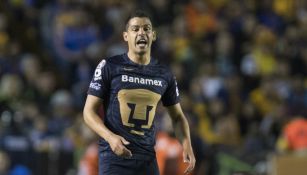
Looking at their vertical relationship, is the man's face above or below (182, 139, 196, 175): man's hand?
above

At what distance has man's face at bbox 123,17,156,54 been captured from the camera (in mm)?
6570

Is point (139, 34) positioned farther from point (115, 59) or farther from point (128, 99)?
point (128, 99)

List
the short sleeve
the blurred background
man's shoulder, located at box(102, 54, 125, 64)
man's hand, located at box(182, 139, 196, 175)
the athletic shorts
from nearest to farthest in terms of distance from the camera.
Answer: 1. the athletic shorts
2. man's shoulder, located at box(102, 54, 125, 64)
3. man's hand, located at box(182, 139, 196, 175)
4. the short sleeve
5. the blurred background

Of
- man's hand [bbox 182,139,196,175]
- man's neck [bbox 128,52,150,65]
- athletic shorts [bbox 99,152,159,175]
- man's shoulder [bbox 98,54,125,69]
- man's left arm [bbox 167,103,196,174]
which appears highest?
man's neck [bbox 128,52,150,65]

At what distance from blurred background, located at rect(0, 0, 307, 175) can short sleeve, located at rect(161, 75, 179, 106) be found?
3907mm

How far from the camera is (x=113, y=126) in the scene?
6.54m

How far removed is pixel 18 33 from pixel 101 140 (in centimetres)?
902

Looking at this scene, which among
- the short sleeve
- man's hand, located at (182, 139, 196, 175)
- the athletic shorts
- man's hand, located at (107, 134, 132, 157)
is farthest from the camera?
the short sleeve

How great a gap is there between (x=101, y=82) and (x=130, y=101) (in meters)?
0.25

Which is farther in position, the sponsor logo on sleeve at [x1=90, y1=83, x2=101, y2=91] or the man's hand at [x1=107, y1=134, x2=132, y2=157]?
the sponsor logo on sleeve at [x1=90, y1=83, x2=101, y2=91]

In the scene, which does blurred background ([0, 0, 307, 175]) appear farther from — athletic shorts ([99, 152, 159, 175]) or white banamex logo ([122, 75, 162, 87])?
athletic shorts ([99, 152, 159, 175])

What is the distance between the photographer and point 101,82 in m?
6.51

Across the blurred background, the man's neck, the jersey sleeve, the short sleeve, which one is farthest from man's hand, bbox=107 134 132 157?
the blurred background

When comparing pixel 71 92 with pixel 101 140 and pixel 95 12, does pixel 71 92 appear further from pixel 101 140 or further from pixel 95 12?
pixel 101 140
